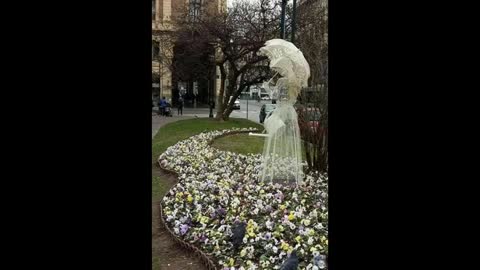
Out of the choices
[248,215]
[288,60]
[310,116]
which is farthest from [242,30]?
[248,215]

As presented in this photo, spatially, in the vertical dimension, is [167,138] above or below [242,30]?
below

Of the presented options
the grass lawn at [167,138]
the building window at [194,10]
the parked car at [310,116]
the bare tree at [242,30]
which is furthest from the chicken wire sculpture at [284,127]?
the building window at [194,10]

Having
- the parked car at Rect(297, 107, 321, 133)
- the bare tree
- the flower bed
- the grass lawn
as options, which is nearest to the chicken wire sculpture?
the flower bed

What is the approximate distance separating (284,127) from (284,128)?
2cm

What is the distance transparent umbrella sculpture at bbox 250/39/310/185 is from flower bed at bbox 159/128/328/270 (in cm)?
33

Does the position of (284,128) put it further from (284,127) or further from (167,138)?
(167,138)

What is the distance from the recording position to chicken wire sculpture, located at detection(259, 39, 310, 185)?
7539 mm

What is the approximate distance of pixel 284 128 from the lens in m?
8.08

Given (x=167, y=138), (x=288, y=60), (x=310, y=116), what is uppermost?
(x=288, y=60)

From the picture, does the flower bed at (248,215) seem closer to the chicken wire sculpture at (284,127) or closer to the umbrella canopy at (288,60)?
the chicken wire sculpture at (284,127)

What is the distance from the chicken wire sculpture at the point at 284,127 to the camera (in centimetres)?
754
